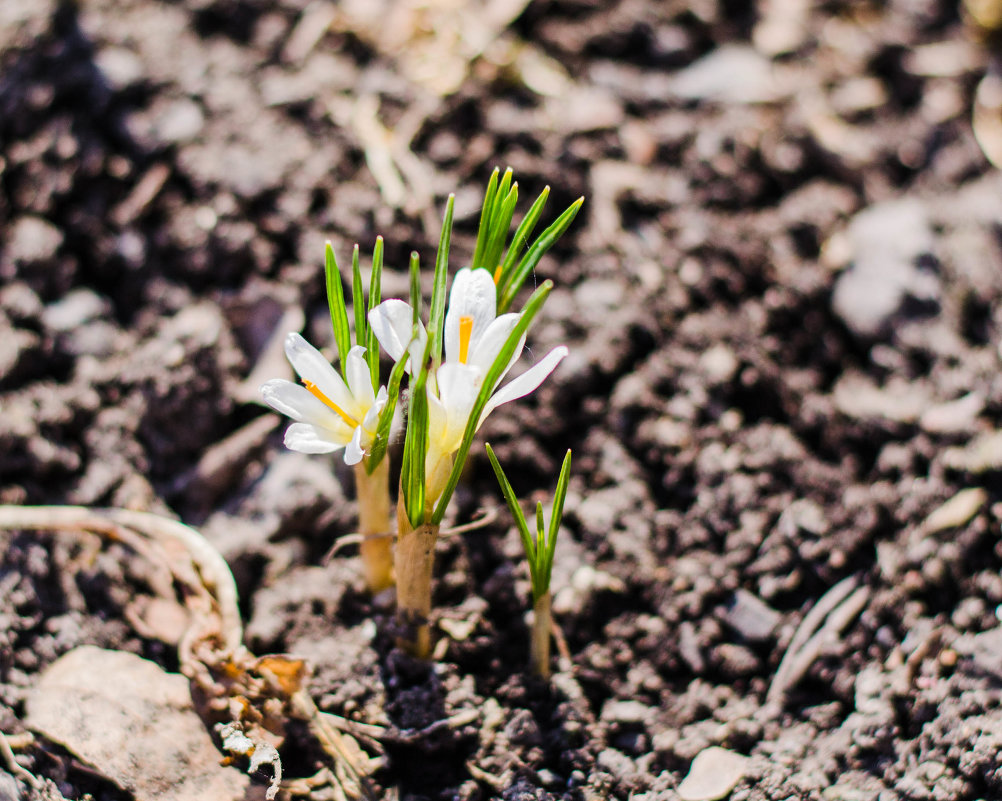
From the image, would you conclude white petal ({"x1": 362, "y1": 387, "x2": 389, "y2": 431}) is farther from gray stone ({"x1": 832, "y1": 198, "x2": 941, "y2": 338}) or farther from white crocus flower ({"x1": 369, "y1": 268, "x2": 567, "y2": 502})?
gray stone ({"x1": 832, "y1": 198, "x2": 941, "y2": 338})

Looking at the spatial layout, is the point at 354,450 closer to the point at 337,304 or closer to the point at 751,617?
the point at 337,304

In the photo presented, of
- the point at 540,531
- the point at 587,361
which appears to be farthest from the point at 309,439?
the point at 587,361

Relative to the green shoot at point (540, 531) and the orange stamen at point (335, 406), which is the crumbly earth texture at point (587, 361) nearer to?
the green shoot at point (540, 531)

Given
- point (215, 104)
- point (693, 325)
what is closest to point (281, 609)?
point (693, 325)

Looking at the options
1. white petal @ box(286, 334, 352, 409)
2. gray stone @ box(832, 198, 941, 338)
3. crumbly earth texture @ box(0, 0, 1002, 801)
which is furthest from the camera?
gray stone @ box(832, 198, 941, 338)

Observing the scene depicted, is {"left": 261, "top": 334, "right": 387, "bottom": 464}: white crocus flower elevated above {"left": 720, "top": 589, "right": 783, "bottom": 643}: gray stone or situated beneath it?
elevated above

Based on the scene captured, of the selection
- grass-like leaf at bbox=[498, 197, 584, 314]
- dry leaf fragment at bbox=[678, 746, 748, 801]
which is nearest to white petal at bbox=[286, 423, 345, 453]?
grass-like leaf at bbox=[498, 197, 584, 314]

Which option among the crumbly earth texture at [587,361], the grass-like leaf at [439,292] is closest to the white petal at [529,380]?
the grass-like leaf at [439,292]

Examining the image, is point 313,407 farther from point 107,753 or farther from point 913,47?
point 913,47
